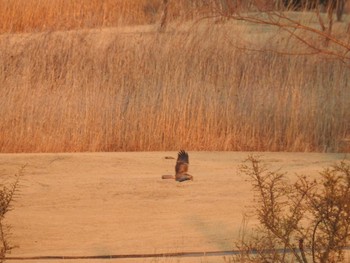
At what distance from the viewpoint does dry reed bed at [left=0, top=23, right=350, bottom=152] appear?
11.5 metres

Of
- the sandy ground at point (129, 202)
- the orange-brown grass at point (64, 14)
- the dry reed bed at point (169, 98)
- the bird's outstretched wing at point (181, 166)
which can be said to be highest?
the orange-brown grass at point (64, 14)

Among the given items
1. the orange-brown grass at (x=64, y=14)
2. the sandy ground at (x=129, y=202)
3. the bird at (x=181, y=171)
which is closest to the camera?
the sandy ground at (x=129, y=202)

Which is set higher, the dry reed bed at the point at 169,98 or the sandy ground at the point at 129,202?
the dry reed bed at the point at 169,98

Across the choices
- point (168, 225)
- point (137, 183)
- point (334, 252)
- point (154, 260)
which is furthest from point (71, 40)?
point (334, 252)

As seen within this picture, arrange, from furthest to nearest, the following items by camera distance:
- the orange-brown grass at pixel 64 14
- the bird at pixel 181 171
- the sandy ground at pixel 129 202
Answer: the orange-brown grass at pixel 64 14
the bird at pixel 181 171
the sandy ground at pixel 129 202

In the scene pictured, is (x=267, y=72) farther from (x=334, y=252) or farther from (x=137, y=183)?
(x=334, y=252)

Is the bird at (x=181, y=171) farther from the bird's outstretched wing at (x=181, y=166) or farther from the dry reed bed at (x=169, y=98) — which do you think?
the dry reed bed at (x=169, y=98)

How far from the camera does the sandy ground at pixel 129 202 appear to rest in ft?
23.2

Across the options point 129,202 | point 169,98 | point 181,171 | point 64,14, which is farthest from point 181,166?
point 64,14

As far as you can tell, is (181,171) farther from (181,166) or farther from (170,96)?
(170,96)

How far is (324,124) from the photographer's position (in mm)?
11797

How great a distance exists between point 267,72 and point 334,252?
6.72 m

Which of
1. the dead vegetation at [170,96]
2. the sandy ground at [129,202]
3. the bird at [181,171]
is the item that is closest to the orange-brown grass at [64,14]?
the dead vegetation at [170,96]

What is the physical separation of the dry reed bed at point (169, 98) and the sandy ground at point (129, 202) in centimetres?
59
